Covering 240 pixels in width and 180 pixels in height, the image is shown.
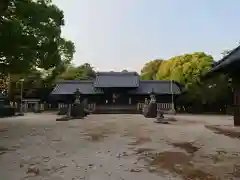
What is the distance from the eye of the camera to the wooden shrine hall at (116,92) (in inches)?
1779

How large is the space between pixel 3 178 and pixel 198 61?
40.6 meters

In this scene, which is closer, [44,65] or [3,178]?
[3,178]

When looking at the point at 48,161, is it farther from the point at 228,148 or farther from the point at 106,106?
the point at 106,106

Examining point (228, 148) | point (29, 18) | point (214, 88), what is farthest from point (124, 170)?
point (214, 88)

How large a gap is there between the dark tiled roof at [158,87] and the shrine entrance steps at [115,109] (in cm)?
311

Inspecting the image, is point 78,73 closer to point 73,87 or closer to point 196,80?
point 73,87

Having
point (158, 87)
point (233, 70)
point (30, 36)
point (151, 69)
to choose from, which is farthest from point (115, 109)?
point (233, 70)

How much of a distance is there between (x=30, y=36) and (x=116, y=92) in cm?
3059

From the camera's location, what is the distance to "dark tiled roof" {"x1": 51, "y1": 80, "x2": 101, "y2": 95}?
152ft

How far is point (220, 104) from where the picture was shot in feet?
137

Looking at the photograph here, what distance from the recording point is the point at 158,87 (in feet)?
151

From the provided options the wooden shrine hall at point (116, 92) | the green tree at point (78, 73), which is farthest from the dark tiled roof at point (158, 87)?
the green tree at point (78, 73)

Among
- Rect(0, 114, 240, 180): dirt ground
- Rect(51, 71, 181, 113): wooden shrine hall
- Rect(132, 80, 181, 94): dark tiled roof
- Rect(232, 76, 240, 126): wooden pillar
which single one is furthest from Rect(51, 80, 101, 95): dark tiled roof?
Rect(0, 114, 240, 180): dirt ground

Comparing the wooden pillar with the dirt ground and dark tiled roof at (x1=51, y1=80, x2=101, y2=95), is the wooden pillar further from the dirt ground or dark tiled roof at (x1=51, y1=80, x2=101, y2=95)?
dark tiled roof at (x1=51, y1=80, x2=101, y2=95)
